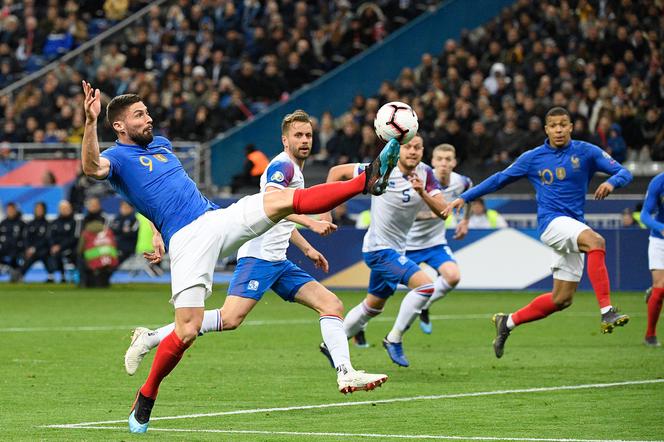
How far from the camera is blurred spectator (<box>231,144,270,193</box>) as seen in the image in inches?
1145

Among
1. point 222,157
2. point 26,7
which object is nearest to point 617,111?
point 222,157

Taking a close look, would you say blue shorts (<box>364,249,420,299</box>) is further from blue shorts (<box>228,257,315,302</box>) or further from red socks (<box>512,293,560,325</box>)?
blue shorts (<box>228,257,315,302</box>)

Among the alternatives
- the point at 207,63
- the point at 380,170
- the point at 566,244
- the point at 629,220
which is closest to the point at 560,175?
the point at 566,244

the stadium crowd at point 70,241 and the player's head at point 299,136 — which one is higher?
the player's head at point 299,136

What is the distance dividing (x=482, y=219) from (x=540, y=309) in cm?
1158

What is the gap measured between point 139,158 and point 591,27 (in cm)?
2191

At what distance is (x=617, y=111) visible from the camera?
27.0 m

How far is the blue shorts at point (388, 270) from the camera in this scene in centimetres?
1360

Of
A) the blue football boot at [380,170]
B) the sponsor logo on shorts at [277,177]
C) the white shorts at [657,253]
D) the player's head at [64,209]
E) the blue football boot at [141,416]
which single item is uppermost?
the blue football boot at [380,170]

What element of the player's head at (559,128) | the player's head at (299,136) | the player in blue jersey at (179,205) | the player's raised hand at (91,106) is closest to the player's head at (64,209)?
the player's head at (559,128)

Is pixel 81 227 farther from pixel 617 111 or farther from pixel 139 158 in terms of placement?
pixel 139 158

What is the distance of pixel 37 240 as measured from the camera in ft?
93.5

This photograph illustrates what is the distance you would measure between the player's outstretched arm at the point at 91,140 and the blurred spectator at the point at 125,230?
63.8 ft

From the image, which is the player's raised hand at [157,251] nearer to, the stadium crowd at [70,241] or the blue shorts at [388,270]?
the blue shorts at [388,270]
